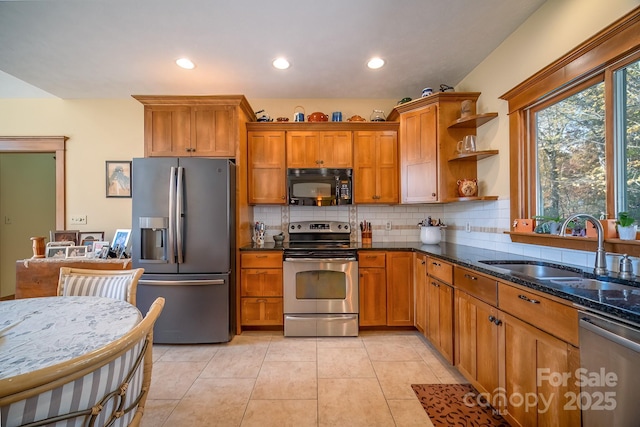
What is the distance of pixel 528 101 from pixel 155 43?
3.11 m

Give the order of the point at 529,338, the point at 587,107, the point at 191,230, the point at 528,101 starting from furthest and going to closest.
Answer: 1. the point at 191,230
2. the point at 528,101
3. the point at 587,107
4. the point at 529,338

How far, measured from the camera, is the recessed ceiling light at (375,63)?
252 cm

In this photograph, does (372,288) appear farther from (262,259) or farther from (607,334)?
(607,334)

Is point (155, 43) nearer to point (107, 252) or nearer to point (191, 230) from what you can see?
point (191, 230)

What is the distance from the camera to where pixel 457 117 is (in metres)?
2.72

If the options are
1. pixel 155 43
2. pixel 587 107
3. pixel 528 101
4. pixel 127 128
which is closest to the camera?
pixel 587 107

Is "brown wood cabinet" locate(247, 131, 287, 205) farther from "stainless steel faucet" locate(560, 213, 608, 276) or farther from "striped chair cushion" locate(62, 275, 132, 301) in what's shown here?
"stainless steel faucet" locate(560, 213, 608, 276)

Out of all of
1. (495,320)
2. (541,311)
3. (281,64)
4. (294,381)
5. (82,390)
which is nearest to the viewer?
(82,390)

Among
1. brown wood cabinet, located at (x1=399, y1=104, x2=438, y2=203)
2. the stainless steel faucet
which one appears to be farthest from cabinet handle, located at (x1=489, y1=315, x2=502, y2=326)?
brown wood cabinet, located at (x1=399, y1=104, x2=438, y2=203)

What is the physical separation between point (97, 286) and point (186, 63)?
2152 mm

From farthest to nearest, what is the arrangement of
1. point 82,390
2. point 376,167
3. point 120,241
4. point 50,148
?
point 50,148, point 376,167, point 120,241, point 82,390

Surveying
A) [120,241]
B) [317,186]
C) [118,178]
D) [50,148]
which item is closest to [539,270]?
[317,186]

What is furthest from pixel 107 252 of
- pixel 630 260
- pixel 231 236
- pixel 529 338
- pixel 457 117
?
pixel 630 260

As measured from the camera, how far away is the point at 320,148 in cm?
313
